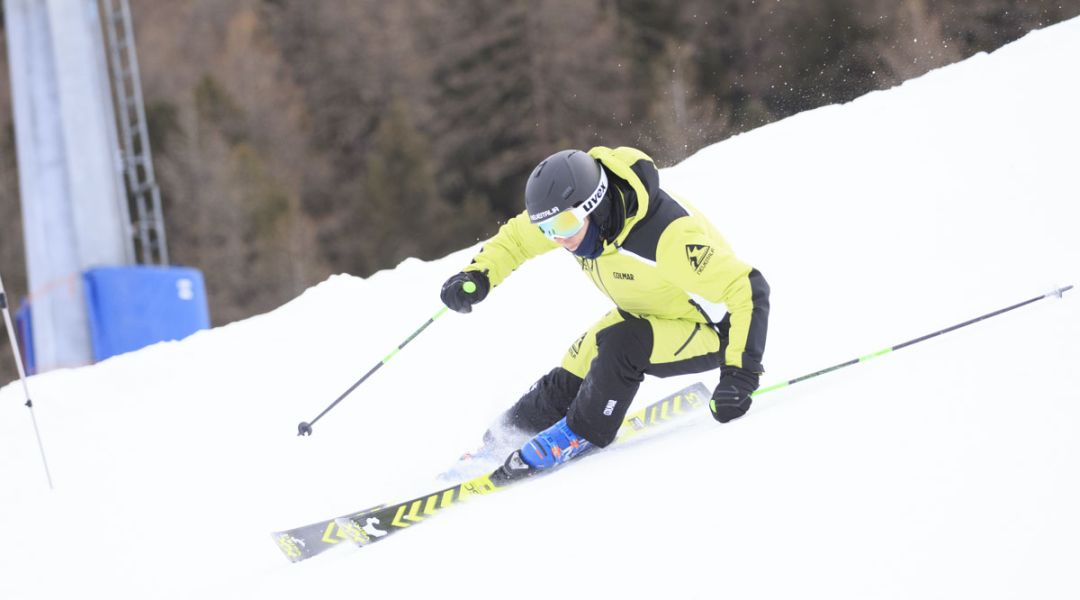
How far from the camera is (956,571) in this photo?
79.7 inches

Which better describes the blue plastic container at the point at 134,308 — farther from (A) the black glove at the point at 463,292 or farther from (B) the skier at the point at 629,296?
(B) the skier at the point at 629,296

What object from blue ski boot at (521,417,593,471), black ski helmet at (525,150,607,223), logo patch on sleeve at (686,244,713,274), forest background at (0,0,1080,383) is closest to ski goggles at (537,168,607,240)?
black ski helmet at (525,150,607,223)

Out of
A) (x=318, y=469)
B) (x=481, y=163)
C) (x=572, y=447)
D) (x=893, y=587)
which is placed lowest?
(x=481, y=163)

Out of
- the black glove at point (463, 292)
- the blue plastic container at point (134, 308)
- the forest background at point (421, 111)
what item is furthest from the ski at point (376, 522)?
the forest background at point (421, 111)

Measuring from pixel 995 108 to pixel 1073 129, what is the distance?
0.66 metres

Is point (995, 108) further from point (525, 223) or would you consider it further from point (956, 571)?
point (956, 571)

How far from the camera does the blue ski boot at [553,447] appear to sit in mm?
3709

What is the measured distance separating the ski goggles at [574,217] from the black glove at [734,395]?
707 mm

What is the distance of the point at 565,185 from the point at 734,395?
0.88 meters

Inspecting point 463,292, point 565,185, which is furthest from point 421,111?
point 565,185

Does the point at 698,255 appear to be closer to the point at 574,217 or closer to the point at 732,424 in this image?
the point at 574,217

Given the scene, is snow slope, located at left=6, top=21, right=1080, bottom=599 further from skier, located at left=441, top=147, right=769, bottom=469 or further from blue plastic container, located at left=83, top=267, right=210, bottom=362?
blue plastic container, located at left=83, top=267, right=210, bottom=362

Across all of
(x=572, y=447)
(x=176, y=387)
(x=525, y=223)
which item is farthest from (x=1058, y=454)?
(x=176, y=387)

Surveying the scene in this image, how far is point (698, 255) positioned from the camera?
335cm
